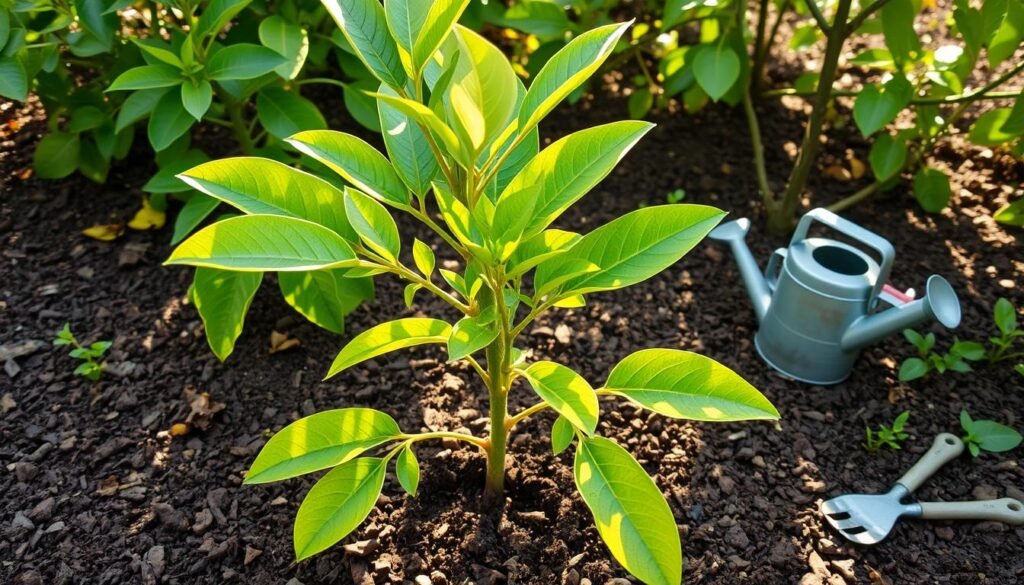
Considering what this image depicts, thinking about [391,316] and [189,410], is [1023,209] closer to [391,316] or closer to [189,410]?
[391,316]

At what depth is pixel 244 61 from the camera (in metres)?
1.76

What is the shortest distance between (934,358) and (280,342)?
1568 millimetres

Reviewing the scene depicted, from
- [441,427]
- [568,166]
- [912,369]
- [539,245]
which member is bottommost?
[441,427]

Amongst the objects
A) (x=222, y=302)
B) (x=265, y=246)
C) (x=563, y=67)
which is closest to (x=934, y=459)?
(x=563, y=67)

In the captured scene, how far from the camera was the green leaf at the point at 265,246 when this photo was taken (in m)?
1.01

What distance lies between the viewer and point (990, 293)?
2.16 m

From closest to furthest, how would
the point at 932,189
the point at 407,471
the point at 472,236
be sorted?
the point at 472,236
the point at 407,471
the point at 932,189

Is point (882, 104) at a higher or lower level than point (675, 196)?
higher

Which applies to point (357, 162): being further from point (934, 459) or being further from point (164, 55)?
point (934, 459)

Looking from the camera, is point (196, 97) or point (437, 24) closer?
point (437, 24)

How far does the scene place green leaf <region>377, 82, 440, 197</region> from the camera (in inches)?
48.0

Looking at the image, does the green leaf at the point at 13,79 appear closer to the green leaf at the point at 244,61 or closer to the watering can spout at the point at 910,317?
the green leaf at the point at 244,61

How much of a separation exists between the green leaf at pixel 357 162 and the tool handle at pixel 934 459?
3.98 ft

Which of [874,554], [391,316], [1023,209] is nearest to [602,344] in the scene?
[391,316]
